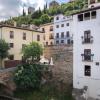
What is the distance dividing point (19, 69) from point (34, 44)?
7.27 meters

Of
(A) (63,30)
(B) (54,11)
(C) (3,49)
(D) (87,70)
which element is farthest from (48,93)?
(B) (54,11)

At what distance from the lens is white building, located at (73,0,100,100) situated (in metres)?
47.9

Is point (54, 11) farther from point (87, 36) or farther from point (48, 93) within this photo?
point (87, 36)

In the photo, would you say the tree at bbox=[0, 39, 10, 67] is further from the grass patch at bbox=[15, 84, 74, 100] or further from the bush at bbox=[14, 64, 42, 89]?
the grass patch at bbox=[15, 84, 74, 100]

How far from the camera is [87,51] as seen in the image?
162 ft

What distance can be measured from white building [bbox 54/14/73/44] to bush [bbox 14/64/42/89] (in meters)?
29.4

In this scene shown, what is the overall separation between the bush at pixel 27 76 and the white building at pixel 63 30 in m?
29.4

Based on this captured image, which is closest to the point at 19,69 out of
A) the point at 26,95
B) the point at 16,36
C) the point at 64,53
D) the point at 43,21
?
the point at 26,95

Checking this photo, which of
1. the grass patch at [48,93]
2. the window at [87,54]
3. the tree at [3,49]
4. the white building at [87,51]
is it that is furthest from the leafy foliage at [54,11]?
the window at [87,54]

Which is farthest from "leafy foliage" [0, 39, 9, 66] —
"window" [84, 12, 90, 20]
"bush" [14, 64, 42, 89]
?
"window" [84, 12, 90, 20]

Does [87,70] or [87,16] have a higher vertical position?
[87,16]

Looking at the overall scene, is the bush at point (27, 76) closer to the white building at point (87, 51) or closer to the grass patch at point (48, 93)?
the grass patch at point (48, 93)

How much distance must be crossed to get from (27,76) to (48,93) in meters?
5.16

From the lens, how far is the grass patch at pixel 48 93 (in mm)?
51312
